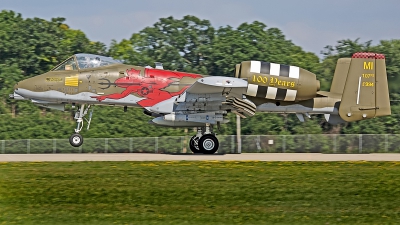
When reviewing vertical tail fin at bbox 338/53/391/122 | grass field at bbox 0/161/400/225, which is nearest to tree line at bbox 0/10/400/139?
vertical tail fin at bbox 338/53/391/122

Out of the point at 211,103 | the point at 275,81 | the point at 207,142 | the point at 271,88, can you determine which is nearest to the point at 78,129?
the point at 207,142

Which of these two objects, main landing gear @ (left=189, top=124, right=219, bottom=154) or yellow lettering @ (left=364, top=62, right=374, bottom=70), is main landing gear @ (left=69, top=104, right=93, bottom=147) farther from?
yellow lettering @ (left=364, top=62, right=374, bottom=70)

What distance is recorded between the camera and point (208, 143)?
993 inches

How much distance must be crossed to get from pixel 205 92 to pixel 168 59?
108ft

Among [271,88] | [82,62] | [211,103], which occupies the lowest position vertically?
[211,103]

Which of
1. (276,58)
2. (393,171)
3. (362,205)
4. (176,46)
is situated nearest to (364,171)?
(393,171)

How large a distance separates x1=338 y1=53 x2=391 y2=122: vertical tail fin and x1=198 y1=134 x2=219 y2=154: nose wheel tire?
4962 mm

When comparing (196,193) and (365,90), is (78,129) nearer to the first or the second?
(365,90)

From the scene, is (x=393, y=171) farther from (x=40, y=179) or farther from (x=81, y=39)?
(x=81, y=39)

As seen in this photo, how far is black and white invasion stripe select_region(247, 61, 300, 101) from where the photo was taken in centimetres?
2453

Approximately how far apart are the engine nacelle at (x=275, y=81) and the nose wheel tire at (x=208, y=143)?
205 centimetres

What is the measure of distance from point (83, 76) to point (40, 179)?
8311 millimetres

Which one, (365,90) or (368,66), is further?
(368,66)

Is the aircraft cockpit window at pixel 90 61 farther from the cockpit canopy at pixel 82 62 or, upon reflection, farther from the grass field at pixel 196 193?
the grass field at pixel 196 193
